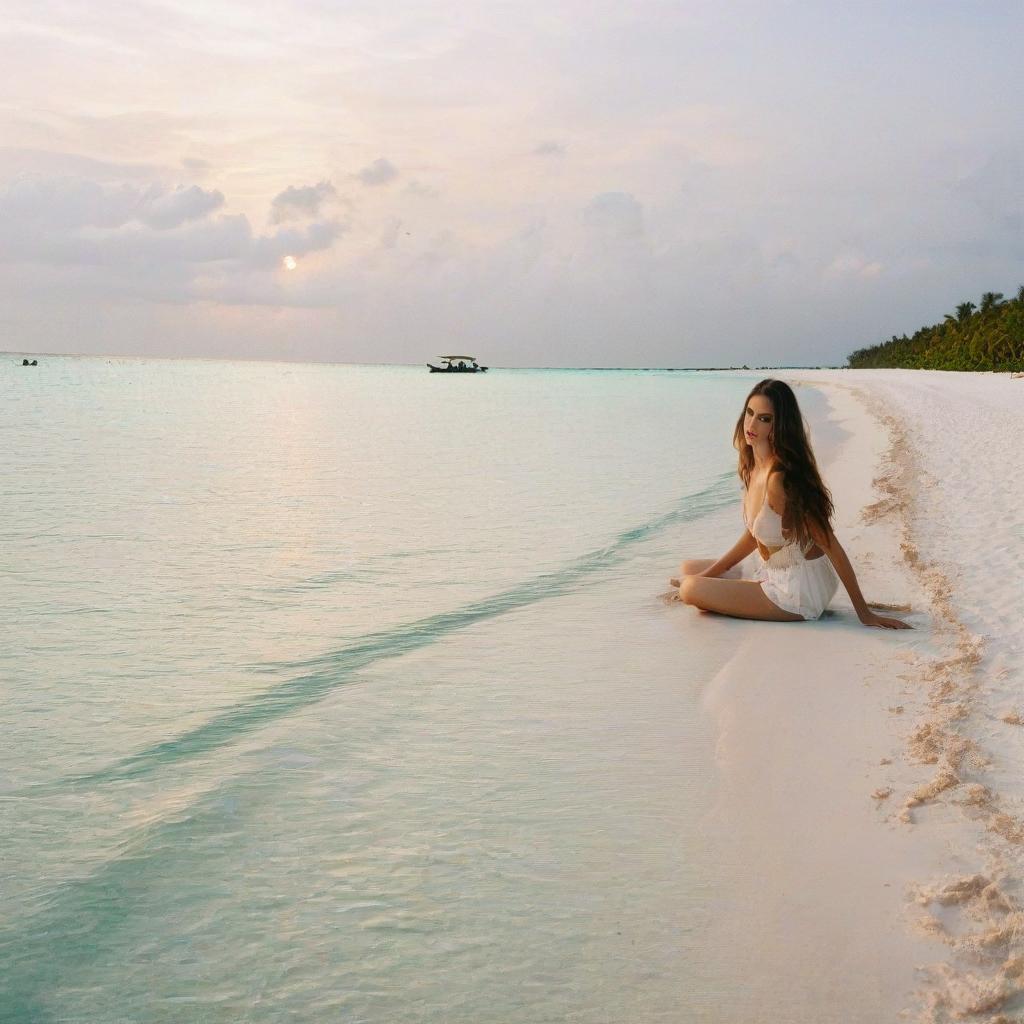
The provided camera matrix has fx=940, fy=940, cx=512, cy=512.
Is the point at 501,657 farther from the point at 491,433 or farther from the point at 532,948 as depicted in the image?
→ the point at 491,433

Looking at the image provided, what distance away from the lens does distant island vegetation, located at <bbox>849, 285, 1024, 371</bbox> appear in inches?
3145

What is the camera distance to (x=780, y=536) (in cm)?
656

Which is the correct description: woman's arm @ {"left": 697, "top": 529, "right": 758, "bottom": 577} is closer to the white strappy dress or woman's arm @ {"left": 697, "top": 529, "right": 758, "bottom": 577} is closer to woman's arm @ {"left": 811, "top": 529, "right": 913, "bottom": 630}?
the white strappy dress

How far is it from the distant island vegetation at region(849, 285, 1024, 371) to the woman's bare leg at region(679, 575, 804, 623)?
8257 centimetres

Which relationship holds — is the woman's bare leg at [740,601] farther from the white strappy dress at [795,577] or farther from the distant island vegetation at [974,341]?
the distant island vegetation at [974,341]

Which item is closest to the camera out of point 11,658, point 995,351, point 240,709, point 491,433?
point 240,709

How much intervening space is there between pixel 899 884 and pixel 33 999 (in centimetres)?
274

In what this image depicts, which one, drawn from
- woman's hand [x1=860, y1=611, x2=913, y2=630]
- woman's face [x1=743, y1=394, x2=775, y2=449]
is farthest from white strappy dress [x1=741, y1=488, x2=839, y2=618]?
woman's face [x1=743, y1=394, x2=775, y2=449]

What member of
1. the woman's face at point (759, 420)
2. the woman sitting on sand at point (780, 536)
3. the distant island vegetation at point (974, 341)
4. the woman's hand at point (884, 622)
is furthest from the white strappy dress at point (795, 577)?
the distant island vegetation at point (974, 341)

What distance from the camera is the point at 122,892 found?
3297 millimetres

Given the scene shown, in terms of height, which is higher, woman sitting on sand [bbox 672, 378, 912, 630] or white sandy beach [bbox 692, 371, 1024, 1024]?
woman sitting on sand [bbox 672, 378, 912, 630]

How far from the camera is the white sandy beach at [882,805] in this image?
2717 mm

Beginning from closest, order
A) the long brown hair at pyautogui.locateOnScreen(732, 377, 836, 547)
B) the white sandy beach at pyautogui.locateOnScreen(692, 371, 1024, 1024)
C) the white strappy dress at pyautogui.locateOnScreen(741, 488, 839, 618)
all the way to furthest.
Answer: the white sandy beach at pyautogui.locateOnScreen(692, 371, 1024, 1024) → the long brown hair at pyautogui.locateOnScreen(732, 377, 836, 547) → the white strappy dress at pyautogui.locateOnScreen(741, 488, 839, 618)

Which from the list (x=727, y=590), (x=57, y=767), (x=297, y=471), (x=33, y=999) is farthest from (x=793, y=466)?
(x=297, y=471)
